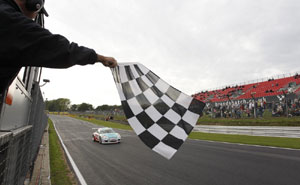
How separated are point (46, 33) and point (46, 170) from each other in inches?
206

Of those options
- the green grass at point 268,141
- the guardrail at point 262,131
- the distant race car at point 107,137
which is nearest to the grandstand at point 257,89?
the guardrail at point 262,131

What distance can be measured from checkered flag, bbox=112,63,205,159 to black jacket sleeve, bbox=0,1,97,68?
130cm

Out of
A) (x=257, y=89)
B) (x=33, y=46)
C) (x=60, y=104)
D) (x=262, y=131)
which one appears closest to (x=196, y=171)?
(x=33, y=46)

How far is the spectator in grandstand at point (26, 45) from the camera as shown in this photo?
0.84 m

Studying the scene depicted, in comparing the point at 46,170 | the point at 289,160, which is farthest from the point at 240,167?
the point at 46,170

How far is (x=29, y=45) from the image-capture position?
0.88 m

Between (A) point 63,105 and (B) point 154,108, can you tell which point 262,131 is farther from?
(A) point 63,105

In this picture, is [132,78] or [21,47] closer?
[21,47]

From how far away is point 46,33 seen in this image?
943 mm

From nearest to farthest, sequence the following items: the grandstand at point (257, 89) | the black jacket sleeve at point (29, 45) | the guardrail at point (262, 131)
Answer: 1. the black jacket sleeve at point (29, 45)
2. the guardrail at point (262, 131)
3. the grandstand at point (257, 89)

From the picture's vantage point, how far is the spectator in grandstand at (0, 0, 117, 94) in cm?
84

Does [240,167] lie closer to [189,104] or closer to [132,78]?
[189,104]

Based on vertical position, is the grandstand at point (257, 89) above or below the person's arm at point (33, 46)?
above

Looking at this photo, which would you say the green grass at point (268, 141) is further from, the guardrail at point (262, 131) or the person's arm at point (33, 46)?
the person's arm at point (33, 46)
